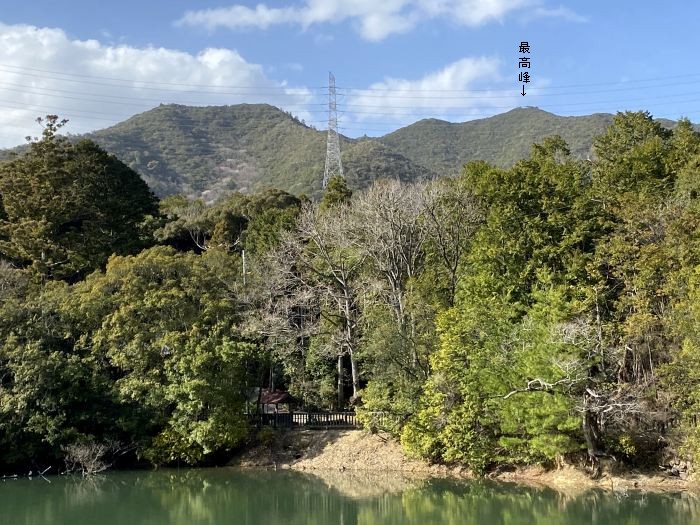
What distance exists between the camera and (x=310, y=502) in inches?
858

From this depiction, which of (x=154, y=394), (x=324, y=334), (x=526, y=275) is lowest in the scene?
(x=154, y=394)

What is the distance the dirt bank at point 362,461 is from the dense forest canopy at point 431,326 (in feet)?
1.99

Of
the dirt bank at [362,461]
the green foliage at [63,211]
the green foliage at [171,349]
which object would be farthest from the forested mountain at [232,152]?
the dirt bank at [362,461]

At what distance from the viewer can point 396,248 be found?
28.5 meters

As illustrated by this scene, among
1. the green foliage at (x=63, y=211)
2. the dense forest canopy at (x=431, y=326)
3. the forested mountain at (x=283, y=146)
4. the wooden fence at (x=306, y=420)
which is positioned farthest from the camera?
the forested mountain at (x=283, y=146)

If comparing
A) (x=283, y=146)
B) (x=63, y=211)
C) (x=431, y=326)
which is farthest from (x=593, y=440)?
(x=283, y=146)

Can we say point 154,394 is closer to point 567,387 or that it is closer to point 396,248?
point 396,248

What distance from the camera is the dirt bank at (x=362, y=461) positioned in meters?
22.6

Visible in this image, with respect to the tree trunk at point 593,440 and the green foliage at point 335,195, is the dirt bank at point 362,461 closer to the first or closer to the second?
the tree trunk at point 593,440

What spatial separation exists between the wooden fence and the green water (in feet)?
10.3

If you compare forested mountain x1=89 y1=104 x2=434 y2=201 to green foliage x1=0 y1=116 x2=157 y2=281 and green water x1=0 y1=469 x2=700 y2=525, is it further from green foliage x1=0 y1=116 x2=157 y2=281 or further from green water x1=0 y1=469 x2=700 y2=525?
green water x1=0 y1=469 x2=700 y2=525

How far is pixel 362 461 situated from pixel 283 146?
4234 inches

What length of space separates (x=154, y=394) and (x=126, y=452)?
315 centimetres

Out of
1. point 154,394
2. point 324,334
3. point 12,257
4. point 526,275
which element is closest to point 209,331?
point 154,394
